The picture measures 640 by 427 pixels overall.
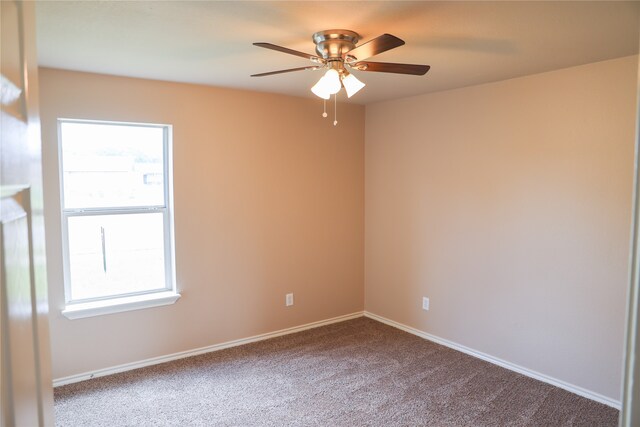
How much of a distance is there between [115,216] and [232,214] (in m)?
0.96

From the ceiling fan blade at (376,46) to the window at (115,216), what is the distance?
202cm

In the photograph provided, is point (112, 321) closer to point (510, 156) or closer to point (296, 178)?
point (296, 178)

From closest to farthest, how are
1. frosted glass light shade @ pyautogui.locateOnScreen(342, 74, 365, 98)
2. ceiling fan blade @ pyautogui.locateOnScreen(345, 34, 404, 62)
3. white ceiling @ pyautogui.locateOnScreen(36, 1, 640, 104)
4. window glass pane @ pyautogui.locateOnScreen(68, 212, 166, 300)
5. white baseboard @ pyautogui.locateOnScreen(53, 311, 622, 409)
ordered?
ceiling fan blade @ pyautogui.locateOnScreen(345, 34, 404, 62) → white ceiling @ pyautogui.locateOnScreen(36, 1, 640, 104) → frosted glass light shade @ pyautogui.locateOnScreen(342, 74, 365, 98) → white baseboard @ pyautogui.locateOnScreen(53, 311, 622, 409) → window glass pane @ pyautogui.locateOnScreen(68, 212, 166, 300)

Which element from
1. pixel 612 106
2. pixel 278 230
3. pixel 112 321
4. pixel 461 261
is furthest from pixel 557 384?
pixel 112 321

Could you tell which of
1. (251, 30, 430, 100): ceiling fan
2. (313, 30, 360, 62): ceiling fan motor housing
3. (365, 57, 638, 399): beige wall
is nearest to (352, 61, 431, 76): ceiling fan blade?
(251, 30, 430, 100): ceiling fan

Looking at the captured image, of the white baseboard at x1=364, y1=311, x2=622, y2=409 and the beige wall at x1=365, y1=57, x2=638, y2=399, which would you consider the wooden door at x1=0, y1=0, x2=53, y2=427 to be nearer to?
the beige wall at x1=365, y1=57, x2=638, y2=399

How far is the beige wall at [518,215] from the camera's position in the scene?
2867 millimetres

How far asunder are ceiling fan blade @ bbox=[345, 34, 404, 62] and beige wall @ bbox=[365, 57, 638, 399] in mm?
1788

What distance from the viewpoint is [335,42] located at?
2.23m

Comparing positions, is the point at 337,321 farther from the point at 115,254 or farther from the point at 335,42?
the point at 335,42

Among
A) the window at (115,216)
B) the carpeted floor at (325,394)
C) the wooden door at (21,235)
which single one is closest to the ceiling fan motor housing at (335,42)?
the wooden door at (21,235)

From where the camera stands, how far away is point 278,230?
414cm

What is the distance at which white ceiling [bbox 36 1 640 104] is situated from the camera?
193cm

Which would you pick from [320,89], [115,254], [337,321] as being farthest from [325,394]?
[320,89]
